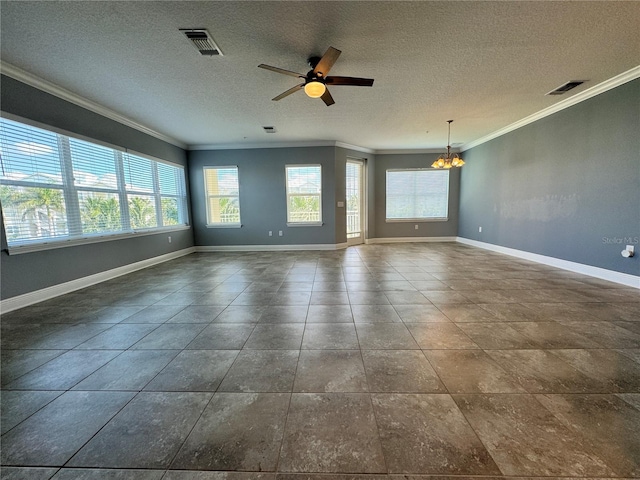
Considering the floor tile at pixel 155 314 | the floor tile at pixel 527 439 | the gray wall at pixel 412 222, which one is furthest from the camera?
the gray wall at pixel 412 222

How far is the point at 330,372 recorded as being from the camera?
1.69 meters

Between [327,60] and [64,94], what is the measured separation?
3732 millimetres

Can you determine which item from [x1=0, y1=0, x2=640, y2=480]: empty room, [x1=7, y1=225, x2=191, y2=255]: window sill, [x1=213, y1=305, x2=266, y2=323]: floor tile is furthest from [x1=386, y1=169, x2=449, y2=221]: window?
[x1=7, y1=225, x2=191, y2=255]: window sill

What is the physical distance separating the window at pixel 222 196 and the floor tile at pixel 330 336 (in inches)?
195

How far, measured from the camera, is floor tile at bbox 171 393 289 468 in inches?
43.3

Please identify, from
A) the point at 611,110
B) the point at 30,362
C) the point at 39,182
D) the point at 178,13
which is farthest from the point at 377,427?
A: the point at 611,110

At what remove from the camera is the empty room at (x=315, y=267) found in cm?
122

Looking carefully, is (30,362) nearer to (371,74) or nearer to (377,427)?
(377,427)

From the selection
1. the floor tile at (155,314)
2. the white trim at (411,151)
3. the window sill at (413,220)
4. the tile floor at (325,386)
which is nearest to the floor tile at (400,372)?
the tile floor at (325,386)

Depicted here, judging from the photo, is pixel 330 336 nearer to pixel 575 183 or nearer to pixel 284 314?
pixel 284 314

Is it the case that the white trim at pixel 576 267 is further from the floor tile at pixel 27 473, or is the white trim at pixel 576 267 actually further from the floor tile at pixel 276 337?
the floor tile at pixel 27 473

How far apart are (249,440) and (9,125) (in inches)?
167

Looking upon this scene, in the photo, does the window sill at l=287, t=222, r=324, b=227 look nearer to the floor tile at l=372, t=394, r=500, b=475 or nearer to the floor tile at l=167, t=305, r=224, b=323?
the floor tile at l=167, t=305, r=224, b=323

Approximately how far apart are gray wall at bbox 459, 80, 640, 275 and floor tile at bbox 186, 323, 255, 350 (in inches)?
195
